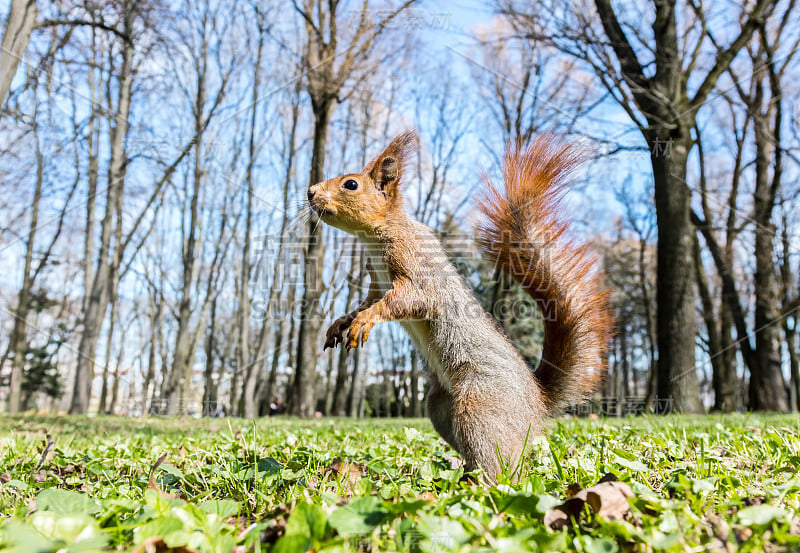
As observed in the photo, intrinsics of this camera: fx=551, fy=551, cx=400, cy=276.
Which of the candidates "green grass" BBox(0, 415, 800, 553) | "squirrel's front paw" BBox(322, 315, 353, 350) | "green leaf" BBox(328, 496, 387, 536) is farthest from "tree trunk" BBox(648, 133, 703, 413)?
"green leaf" BBox(328, 496, 387, 536)

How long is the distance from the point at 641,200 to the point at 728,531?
22.5 metres

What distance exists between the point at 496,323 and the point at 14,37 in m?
4.65

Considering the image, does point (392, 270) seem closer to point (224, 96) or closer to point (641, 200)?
point (224, 96)

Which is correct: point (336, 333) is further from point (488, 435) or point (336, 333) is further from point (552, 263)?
point (552, 263)

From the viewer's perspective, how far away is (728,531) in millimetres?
1196

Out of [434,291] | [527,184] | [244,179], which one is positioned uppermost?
[244,179]

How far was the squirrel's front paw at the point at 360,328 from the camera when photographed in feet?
7.75

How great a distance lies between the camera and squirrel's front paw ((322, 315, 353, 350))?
8.40 ft

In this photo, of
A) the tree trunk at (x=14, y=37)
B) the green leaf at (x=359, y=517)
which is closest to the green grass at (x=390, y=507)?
the green leaf at (x=359, y=517)

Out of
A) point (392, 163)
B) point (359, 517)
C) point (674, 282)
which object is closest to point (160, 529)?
point (359, 517)

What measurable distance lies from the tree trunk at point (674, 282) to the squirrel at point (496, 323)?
5534 millimetres

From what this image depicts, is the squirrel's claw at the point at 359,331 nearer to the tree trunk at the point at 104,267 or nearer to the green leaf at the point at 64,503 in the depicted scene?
the green leaf at the point at 64,503

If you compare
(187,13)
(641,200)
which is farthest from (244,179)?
(641,200)

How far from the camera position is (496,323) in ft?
9.18
